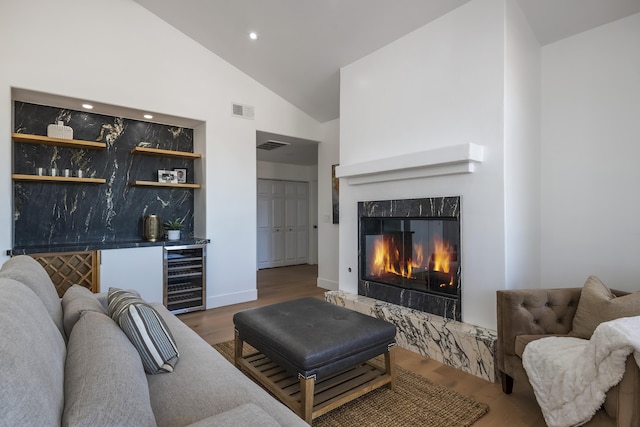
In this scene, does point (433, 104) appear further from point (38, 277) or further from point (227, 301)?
point (227, 301)

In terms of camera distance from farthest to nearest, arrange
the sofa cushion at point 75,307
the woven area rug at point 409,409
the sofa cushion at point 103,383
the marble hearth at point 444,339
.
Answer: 1. the marble hearth at point 444,339
2. the woven area rug at point 409,409
3. the sofa cushion at point 75,307
4. the sofa cushion at point 103,383

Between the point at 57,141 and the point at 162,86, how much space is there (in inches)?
46.7

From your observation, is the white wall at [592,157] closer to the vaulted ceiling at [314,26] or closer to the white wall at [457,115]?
the vaulted ceiling at [314,26]

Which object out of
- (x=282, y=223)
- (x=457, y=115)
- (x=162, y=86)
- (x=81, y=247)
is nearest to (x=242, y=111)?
(x=162, y=86)

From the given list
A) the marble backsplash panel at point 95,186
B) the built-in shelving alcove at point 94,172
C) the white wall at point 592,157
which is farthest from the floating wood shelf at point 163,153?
the white wall at point 592,157

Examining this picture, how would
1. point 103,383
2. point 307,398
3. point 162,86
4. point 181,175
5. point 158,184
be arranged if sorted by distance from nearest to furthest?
point 103,383
point 307,398
point 162,86
point 158,184
point 181,175

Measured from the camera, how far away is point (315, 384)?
6.62 feet

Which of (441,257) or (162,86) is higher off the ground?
(162,86)

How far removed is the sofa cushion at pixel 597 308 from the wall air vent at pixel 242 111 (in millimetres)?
3888

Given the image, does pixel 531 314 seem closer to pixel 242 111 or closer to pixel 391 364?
pixel 391 364

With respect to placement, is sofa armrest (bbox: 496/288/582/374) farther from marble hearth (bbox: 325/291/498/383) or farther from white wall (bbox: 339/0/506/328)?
white wall (bbox: 339/0/506/328)

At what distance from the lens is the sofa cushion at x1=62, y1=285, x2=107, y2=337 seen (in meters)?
1.44

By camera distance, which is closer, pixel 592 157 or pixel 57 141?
pixel 592 157

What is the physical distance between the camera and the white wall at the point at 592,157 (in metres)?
2.49
